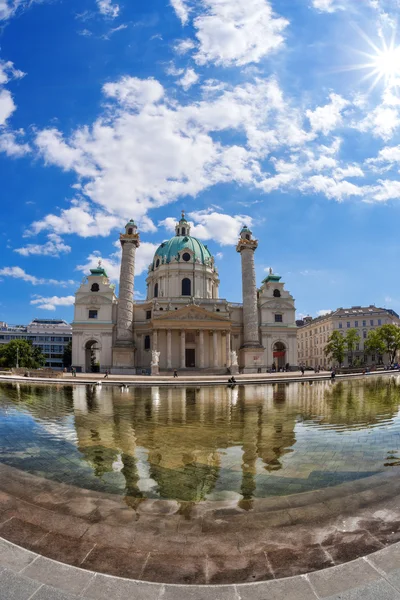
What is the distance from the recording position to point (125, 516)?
5035 mm

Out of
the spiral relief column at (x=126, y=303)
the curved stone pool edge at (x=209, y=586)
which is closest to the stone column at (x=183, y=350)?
the spiral relief column at (x=126, y=303)

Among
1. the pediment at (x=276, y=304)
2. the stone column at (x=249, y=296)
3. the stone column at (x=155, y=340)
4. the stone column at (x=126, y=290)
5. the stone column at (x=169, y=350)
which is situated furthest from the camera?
the pediment at (x=276, y=304)

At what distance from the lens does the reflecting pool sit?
660 cm

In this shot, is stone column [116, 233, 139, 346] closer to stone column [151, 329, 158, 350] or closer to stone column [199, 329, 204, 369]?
stone column [151, 329, 158, 350]

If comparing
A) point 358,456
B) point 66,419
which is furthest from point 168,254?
point 358,456

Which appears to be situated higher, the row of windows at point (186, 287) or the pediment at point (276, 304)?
the row of windows at point (186, 287)

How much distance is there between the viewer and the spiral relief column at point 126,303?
61041 millimetres

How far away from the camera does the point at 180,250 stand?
7500cm

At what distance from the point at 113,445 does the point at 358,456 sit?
6166 millimetres

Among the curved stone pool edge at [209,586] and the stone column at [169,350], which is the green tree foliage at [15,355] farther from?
A: the curved stone pool edge at [209,586]

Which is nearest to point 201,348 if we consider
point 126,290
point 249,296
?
point 249,296

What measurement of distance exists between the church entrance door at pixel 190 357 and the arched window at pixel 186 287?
44.1 ft

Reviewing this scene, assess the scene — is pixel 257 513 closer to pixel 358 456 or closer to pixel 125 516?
pixel 125 516

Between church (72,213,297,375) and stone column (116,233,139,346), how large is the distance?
0.18m
